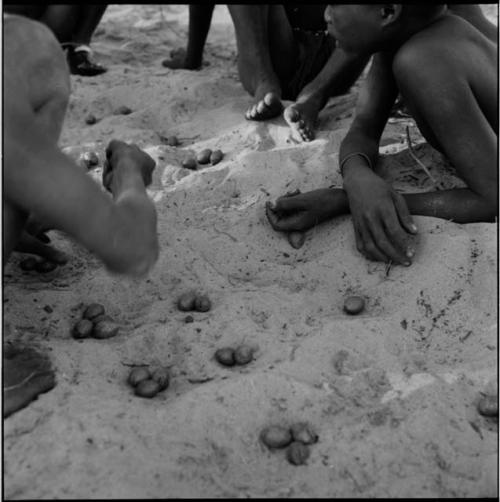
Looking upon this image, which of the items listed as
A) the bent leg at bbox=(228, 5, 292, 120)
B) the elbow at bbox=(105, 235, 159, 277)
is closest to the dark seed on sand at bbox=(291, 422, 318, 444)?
the elbow at bbox=(105, 235, 159, 277)

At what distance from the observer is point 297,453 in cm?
194

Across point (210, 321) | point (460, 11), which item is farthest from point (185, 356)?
point (460, 11)

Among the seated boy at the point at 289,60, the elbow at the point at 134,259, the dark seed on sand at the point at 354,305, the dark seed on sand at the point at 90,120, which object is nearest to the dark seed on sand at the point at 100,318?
the elbow at the point at 134,259

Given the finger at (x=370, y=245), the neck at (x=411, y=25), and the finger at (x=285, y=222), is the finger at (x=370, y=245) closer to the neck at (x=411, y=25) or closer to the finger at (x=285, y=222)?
the finger at (x=285, y=222)

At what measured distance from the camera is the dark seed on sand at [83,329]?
244 cm

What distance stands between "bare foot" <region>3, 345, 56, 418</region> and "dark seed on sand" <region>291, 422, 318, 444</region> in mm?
693

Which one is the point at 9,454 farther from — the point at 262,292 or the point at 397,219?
the point at 397,219

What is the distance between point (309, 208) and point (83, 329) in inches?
41.4

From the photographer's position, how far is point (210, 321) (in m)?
2.49

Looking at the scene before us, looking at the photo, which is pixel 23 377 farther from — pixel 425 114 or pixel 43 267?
pixel 425 114

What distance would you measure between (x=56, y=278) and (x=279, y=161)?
117 cm

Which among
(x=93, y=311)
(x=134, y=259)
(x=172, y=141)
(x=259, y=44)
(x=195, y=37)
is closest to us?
(x=134, y=259)

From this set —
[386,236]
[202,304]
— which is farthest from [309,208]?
[202,304]

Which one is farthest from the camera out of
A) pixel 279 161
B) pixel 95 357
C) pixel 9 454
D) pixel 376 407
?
pixel 279 161
